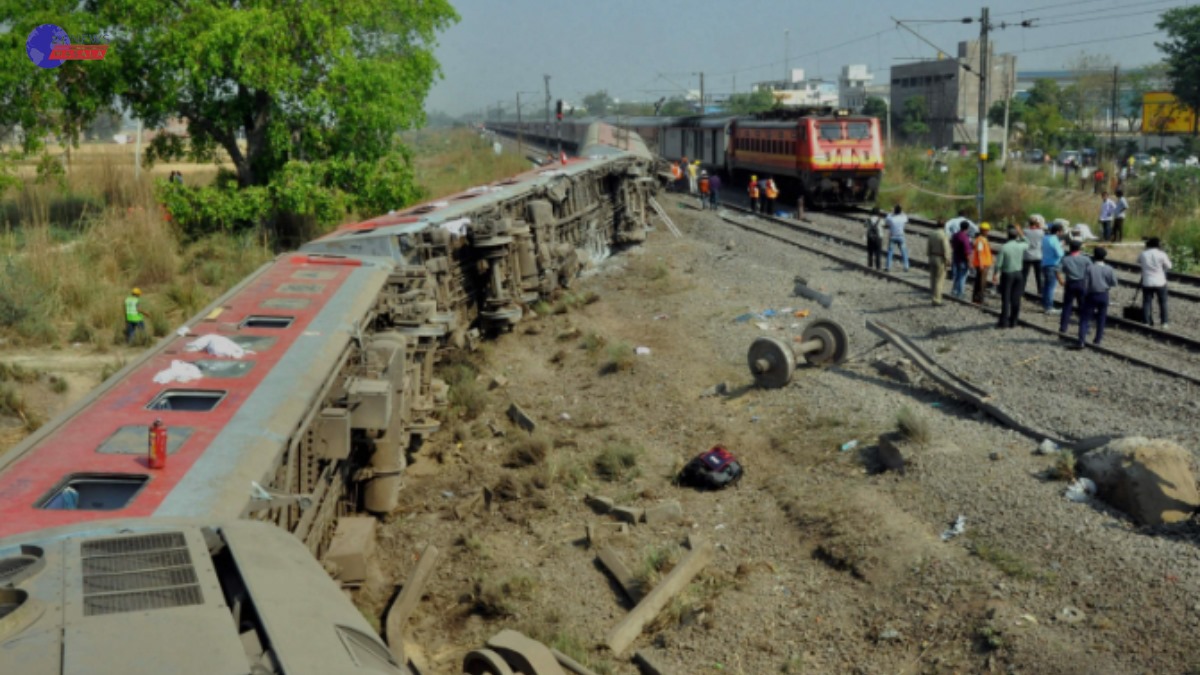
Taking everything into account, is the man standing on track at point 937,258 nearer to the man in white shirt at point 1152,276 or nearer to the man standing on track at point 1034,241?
the man standing on track at point 1034,241

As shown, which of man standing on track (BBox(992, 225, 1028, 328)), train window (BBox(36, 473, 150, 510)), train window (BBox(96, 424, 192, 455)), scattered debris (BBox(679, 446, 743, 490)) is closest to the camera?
train window (BBox(36, 473, 150, 510))

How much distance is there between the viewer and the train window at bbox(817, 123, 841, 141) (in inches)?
1154

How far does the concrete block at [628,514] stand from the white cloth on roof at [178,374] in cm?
407

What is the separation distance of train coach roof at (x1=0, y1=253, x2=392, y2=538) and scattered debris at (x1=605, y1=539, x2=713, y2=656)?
2842 mm

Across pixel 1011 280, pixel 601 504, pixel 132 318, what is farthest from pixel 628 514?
pixel 132 318

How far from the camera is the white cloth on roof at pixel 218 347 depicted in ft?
27.3

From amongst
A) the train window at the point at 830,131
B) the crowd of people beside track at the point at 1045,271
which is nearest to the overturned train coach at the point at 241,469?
the crowd of people beside track at the point at 1045,271

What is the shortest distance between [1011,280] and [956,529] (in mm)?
7032

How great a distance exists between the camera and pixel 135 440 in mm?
6355

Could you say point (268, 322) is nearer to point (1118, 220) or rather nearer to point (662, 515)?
point (662, 515)

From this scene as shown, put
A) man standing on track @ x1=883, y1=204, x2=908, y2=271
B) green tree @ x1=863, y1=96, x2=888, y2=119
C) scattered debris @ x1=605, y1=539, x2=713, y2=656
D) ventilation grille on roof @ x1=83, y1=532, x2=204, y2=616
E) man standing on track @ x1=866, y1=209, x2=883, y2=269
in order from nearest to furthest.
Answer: ventilation grille on roof @ x1=83, y1=532, x2=204, y2=616, scattered debris @ x1=605, y1=539, x2=713, y2=656, man standing on track @ x1=883, y1=204, x2=908, y2=271, man standing on track @ x1=866, y1=209, x2=883, y2=269, green tree @ x1=863, y1=96, x2=888, y2=119

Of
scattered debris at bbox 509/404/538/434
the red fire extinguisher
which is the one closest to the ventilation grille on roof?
the red fire extinguisher

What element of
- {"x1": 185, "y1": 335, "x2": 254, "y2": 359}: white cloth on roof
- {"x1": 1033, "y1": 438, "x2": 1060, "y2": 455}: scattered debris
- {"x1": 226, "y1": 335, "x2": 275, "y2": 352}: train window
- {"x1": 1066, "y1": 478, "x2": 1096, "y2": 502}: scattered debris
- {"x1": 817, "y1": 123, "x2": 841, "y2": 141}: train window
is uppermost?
{"x1": 817, "y1": 123, "x2": 841, "y2": 141}: train window

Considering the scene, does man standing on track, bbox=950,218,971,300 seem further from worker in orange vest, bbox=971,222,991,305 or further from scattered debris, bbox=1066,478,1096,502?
scattered debris, bbox=1066,478,1096,502
